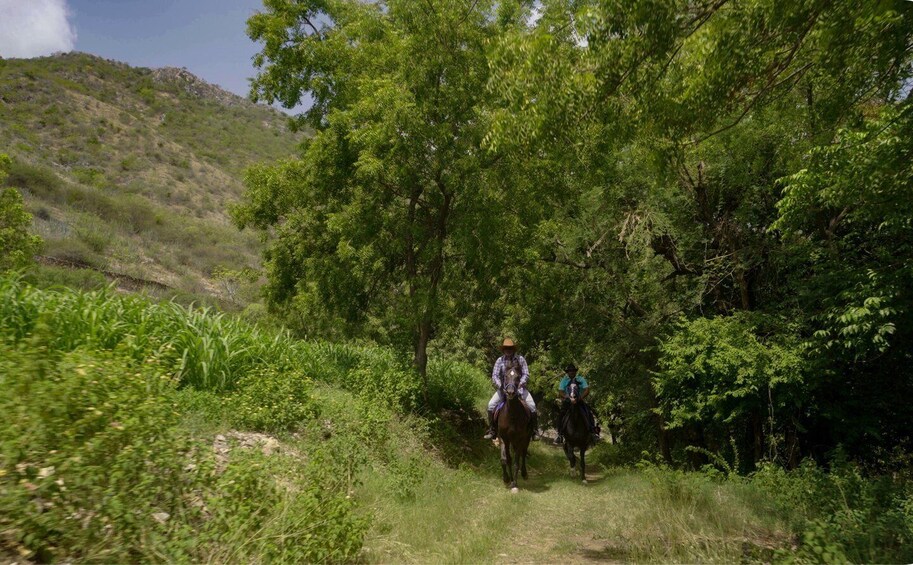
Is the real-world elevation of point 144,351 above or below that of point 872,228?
below

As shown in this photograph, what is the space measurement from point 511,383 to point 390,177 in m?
5.15

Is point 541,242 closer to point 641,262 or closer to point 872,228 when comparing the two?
point 641,262

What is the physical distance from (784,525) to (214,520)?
20.9ft

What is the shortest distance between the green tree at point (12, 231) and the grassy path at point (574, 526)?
1549cm

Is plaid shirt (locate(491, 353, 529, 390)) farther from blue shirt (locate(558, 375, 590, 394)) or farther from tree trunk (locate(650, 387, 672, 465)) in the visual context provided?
tree trunk (locate(650, 387, 672, 465))

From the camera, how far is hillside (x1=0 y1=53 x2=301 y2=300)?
32.2m

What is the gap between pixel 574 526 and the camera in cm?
767

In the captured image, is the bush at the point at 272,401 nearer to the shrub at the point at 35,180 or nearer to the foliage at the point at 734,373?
the foliage at the point at 734,373

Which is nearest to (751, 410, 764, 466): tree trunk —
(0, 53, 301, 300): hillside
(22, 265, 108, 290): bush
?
(0, 53, 301, 300): hillside

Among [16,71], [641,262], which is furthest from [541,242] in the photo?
[16,71]

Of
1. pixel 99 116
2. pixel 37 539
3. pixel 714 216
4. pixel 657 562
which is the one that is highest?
pixel 99 116

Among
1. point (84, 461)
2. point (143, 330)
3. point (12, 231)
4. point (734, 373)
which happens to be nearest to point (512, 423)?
point (734, 373)

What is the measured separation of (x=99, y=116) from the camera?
52.8 metres

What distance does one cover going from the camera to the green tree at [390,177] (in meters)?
11.8
